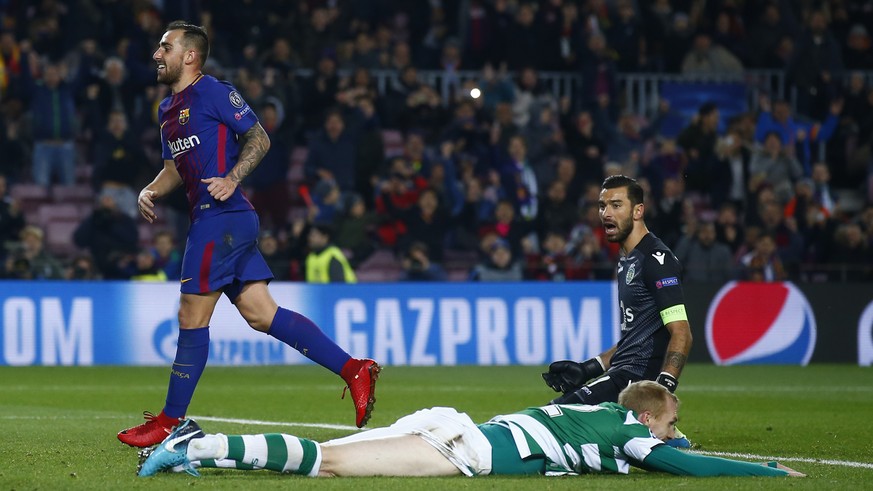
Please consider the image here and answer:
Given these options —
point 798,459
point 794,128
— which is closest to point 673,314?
point 798,459

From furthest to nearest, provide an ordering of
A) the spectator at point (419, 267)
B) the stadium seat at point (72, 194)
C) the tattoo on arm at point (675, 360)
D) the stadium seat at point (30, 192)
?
the stadium seat at point (72, 194) < the stadium seat at point (30, 192) < the spectator at point (419, 267) < the tattoo on arm at point (675, 360)

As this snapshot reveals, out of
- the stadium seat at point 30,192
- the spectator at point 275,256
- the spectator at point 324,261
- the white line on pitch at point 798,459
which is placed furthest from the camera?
the stadium seat at point 30,192

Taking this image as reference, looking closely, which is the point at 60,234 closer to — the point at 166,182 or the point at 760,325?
the point at 760,325

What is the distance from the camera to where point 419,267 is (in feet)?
55.5

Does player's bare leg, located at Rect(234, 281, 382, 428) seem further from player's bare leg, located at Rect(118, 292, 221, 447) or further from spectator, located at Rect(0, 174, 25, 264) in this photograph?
spectator, located at Rect(0, 174, 25, 264)

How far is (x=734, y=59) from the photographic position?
22.7 m

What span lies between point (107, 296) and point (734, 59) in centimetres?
1155

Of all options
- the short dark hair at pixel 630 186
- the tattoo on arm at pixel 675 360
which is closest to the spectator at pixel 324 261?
the short dark hair at pixel 630 186

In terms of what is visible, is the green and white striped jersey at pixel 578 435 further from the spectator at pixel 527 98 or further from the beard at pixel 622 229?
the spectator at pixel 527 98

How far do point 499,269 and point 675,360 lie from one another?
9.98 meters

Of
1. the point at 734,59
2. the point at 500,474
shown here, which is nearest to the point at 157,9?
the point at 734,59

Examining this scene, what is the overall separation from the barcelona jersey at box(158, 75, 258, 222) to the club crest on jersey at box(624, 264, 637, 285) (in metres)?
2.13

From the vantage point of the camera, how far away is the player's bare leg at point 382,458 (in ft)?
20.3

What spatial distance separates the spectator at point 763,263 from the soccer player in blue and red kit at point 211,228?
34.7ft
